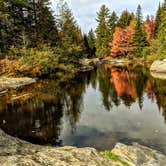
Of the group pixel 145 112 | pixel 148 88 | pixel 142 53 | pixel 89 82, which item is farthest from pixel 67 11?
pixel 145 112

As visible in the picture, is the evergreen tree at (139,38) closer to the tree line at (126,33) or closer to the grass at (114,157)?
the tree line at (126,33)

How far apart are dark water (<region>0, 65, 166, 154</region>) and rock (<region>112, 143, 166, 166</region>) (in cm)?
242

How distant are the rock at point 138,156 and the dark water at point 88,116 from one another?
7.95 feet

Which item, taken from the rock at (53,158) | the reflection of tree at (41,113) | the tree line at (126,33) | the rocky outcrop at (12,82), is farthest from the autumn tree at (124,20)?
the rock at (53,158)

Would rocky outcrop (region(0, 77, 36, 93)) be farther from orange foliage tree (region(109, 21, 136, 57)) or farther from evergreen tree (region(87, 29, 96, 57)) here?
evergreen tree (region(87, 29, 96, 57))

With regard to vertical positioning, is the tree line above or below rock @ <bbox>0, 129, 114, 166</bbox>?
above

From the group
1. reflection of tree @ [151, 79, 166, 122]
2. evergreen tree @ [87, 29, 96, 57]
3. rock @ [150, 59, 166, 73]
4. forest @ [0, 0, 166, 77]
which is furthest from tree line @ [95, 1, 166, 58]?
reflection of tree @ [151, 79, 166, 122]

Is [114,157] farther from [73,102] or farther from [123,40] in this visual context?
[123,40]

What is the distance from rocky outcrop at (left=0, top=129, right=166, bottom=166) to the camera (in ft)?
22.2

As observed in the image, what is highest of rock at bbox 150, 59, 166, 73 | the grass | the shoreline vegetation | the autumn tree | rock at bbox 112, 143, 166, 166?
the autumn tree

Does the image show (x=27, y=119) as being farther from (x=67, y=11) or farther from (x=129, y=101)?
(x=67, y=11)

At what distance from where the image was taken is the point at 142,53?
208ft

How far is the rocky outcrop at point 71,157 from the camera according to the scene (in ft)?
22.2

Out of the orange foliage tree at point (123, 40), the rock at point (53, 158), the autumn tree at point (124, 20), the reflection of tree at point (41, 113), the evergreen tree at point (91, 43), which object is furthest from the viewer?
the evergreen tree at point (91, 43)
